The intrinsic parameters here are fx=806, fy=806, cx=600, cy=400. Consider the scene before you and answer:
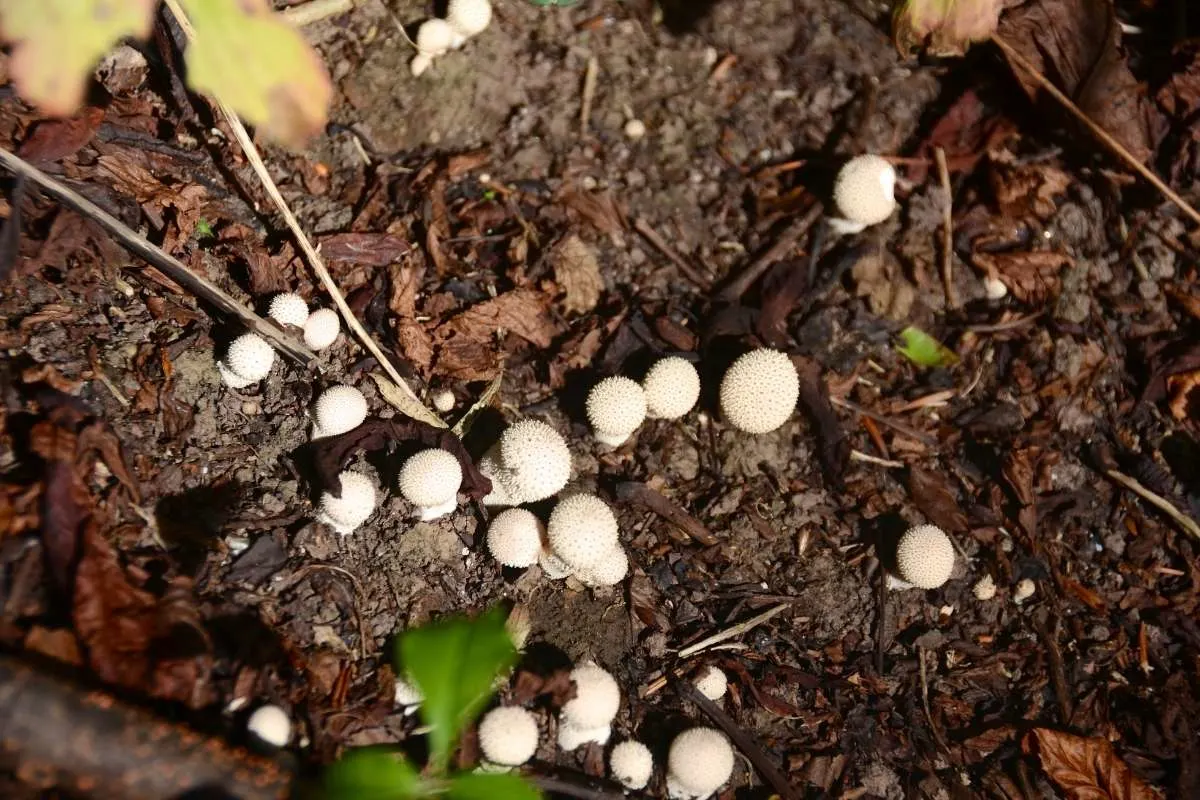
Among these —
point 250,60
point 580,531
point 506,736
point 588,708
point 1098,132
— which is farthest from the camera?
point 1098,132

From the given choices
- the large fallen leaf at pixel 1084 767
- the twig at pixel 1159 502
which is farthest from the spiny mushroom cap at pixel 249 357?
the twig at pixel 1159 502

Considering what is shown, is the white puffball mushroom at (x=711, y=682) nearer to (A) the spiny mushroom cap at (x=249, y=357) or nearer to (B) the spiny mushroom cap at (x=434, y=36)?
(A) the spiny mushroom cap at (x=249, y=357)

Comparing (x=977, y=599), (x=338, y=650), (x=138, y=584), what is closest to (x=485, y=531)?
(x=338, y=650)

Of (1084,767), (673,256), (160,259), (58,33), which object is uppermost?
(58,33)

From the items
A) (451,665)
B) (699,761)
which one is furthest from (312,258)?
(699,761)

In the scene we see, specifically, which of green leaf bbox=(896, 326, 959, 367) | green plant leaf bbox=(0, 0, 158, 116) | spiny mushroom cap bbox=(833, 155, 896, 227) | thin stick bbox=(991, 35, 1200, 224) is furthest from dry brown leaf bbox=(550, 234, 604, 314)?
thin stick bbox=(991, 35, 1200, 224)

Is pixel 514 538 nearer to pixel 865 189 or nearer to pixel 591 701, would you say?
pixel 591 701
